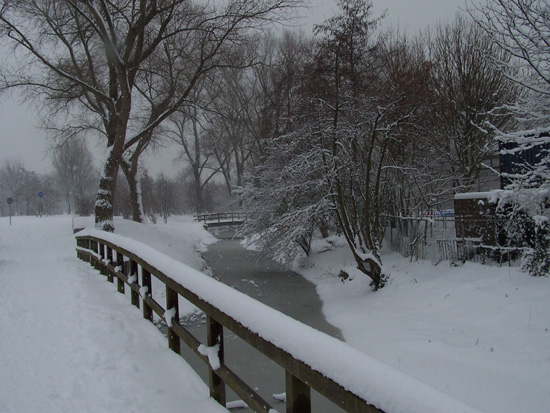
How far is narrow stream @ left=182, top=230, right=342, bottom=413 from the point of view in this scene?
6.29 meters

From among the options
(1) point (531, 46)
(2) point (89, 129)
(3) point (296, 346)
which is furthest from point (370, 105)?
(2) point (89, 129)

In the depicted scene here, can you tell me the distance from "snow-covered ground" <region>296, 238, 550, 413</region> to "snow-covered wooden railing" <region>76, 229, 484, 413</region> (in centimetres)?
412

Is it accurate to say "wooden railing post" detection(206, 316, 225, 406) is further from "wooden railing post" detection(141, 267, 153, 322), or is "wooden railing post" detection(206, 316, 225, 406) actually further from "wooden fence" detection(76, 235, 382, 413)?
"wooden railing post" detection(141, 267, 153, 322)

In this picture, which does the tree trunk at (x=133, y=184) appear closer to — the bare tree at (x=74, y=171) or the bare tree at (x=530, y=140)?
the bare tree at (x=530, y=140)

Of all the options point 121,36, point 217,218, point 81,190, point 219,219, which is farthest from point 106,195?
point 81,190

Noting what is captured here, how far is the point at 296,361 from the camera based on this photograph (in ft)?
6.77

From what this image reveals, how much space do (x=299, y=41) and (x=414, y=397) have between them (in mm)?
28106

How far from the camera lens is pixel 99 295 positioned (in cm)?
670

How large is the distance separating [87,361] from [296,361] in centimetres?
267

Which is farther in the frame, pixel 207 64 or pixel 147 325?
pixel 207 64

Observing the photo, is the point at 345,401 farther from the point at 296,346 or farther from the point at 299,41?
the point at 299,41

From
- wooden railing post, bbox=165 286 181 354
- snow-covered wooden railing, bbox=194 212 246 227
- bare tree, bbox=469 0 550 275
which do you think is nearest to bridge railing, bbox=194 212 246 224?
snow-covered wooden railing, bbox=194 212 246 227

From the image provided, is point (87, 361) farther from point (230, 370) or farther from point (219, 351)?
point (230, 370)

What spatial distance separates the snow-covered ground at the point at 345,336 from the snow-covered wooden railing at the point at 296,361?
0.34ft
